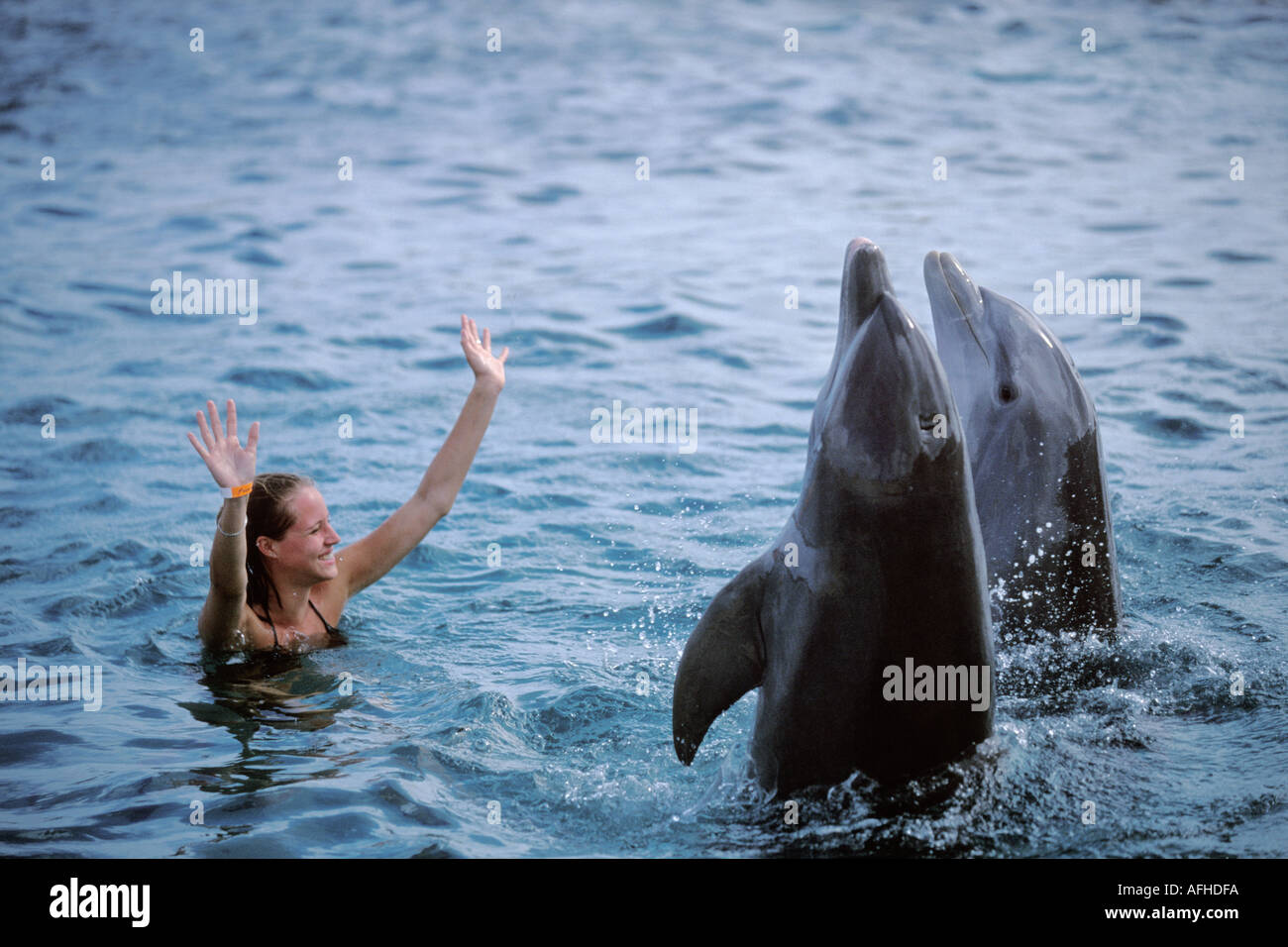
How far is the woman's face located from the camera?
6129mm

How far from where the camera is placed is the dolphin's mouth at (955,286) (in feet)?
19.6

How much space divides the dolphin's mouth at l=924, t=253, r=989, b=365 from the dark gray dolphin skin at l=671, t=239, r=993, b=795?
1682 millimetres

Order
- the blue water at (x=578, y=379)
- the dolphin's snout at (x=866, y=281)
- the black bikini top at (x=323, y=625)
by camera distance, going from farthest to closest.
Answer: the black bikini top at (x=323, y=625) → the blue water at (x=578, y=379) → the dolphin's snout at (x=866, y=281)

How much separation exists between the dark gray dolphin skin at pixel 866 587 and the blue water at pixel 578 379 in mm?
200

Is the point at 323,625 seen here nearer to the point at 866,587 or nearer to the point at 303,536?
the point at 303,536

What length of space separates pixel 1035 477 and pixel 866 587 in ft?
5.25

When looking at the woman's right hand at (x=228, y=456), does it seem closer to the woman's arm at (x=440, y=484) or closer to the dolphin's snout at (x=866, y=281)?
the woman's arm at (x=440, y=484)

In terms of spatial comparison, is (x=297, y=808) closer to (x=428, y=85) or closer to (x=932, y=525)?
(x=932, y=525)

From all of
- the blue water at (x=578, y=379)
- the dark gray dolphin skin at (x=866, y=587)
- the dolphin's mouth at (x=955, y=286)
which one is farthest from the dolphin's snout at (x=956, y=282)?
the dark gray dolphin skin at (x=866, y=587)

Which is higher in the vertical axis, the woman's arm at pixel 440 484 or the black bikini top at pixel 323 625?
the woman's arm at pixel 440 484

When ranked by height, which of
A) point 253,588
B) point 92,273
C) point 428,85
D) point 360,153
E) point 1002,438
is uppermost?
point 428,85

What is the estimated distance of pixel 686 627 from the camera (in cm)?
707
